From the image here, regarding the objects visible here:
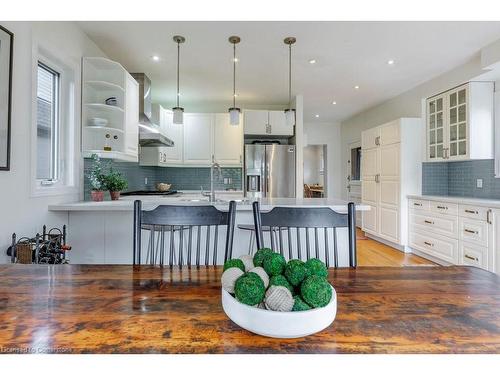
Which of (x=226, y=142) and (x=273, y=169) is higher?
(x=226, y=142)

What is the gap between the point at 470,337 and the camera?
67 centimetres

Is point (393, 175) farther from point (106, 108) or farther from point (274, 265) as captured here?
point (274, 265)

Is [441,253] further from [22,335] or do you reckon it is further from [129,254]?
[22,335]

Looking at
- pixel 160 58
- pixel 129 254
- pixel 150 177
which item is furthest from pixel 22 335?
pixel 150 177

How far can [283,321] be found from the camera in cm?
61

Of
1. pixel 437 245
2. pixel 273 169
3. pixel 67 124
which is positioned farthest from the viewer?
pixel 273 169

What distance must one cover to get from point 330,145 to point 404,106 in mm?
2689

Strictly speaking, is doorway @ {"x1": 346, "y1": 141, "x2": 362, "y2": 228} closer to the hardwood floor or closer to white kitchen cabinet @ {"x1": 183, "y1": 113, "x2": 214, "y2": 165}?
the hardwood floor

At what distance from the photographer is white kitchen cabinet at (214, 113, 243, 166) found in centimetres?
538

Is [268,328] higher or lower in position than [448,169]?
lower

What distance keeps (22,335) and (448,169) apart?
17.0 ft

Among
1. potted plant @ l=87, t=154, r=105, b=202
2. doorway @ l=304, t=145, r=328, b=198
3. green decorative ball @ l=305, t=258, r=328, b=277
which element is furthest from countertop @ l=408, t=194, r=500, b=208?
doorway @ l=304, t=145, r=328, b=198

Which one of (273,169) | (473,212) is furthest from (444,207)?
(273,169)

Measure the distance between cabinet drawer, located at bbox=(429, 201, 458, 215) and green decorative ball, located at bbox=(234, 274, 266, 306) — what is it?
375 centimetres
